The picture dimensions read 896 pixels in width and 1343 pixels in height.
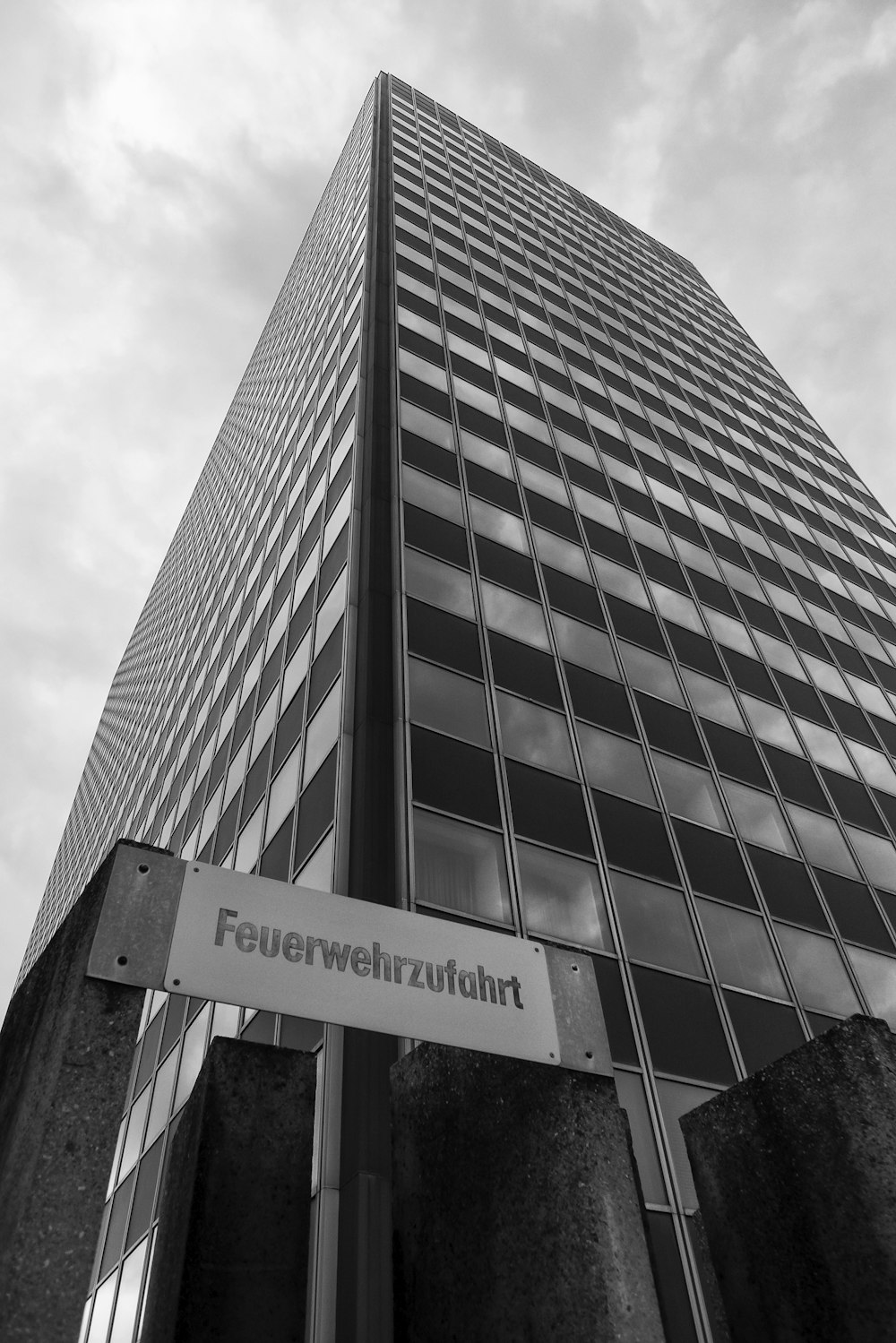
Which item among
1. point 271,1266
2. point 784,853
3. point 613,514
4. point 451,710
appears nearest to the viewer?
point 271,1266

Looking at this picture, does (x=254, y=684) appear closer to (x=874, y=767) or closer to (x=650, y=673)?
(x=650, y=673)

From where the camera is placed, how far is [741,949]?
47.2 ft

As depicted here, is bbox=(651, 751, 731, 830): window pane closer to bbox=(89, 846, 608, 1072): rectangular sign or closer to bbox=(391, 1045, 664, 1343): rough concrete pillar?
bbox=(89, 846, 608, 1072): rectangular sign

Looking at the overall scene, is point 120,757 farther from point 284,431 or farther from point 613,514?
point 613,514

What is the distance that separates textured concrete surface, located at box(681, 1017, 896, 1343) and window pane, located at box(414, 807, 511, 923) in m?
7.96

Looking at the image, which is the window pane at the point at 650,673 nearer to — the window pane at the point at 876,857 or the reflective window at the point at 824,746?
the reflective window at the point at 824,746

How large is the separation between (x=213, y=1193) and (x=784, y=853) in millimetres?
15376

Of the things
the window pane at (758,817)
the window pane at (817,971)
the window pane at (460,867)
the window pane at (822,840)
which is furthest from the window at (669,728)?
the window pane at (460,867)

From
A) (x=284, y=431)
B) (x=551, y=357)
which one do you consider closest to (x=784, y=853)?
(x=551, y=357)

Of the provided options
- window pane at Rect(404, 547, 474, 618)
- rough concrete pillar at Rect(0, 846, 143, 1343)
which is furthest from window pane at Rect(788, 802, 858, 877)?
rough concrete pillar at Rect(0, 846, 143, 1343)

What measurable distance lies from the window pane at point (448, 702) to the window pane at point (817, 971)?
6281 mm

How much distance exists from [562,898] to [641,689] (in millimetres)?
6274

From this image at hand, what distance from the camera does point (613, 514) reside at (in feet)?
76.0

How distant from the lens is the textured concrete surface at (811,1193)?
10.7 ft
